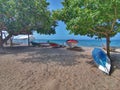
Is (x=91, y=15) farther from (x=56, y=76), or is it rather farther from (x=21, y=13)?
(x=21, y=13)

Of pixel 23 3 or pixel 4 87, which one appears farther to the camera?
pixel 23 3

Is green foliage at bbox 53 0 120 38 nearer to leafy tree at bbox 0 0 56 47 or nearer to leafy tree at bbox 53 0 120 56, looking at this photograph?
leafy tree at bbox 53 0 120 56

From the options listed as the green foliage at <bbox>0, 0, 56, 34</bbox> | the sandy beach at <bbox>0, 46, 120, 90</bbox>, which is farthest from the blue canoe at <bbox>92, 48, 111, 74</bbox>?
the green foliage at <bbox>0, 0, 56, 34</bbox>

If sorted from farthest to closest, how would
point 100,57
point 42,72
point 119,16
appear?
point 100,57 < point 119,16 < point 42,72

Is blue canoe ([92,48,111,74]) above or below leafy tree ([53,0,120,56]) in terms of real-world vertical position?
below

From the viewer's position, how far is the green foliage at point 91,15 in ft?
37.4

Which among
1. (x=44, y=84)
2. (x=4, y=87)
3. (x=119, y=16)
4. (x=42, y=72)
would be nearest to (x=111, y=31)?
(x=119, y=16)

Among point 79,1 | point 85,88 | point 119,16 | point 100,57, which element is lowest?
point 85,88

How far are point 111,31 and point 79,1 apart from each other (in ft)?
11.5

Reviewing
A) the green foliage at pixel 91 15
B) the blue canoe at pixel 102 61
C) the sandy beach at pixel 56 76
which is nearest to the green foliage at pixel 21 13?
the green foliage at pixel 91 15

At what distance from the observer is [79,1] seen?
12664 mm

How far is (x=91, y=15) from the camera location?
11500 millimetres

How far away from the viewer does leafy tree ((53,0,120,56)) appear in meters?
11.4

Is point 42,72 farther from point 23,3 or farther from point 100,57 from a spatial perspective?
point 23,3
